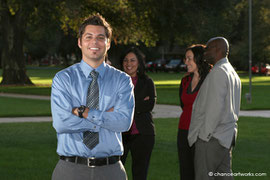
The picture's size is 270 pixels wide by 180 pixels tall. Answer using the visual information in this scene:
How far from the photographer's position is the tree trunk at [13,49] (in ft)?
112

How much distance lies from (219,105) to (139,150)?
70.3 inches

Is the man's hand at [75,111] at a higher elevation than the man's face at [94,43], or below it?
below

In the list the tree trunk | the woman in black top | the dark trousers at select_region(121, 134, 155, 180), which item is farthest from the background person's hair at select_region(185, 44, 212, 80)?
the tree trunk

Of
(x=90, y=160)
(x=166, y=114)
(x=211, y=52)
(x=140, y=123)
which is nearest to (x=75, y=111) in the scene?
(x=90, y=160)

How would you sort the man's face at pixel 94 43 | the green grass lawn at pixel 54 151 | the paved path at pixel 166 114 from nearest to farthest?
the man's face at pixel 94 43, the green grass lawn at pixel 54 151, the paved path at pixel 166 114

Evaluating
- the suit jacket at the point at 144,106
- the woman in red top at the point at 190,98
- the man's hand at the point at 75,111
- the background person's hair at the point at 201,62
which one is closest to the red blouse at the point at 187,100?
the woman in red top at the point at 190,98

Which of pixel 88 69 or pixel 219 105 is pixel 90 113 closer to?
pixel 88 69

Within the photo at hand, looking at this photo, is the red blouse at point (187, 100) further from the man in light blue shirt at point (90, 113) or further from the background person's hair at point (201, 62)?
the man in light blue shirt at point (90, 113)

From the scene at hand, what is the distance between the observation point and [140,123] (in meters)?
6.32

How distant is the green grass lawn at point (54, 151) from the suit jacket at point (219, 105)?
3.24 meters

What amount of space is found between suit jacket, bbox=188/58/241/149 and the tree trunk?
3046 cm

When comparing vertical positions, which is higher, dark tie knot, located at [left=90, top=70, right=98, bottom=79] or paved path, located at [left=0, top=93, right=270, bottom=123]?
dark tie knot, located at [left=90, top=70, right=98, bottom=79]

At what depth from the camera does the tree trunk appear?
34.2 metres

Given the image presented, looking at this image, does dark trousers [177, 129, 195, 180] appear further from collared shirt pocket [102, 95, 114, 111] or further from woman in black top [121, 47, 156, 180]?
collared shirt pocket [102, 95, 114, 111]
